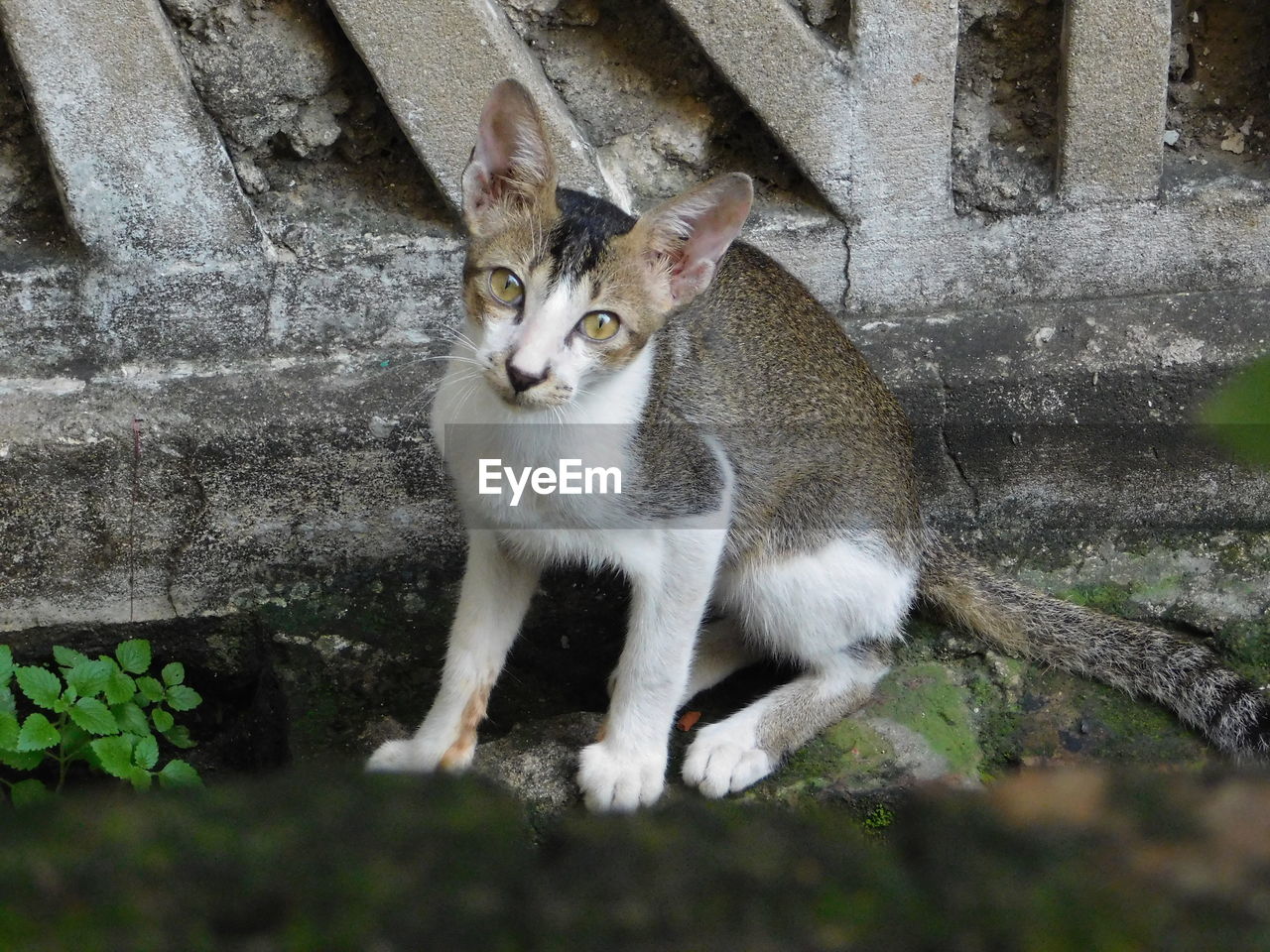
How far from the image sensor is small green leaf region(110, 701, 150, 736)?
9.12 ft

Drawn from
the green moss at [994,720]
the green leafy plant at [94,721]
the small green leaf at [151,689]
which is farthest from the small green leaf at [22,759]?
the green moss at [994,720]

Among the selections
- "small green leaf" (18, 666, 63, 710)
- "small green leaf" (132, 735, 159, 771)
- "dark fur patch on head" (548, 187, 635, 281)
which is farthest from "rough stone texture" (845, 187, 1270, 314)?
"small green leaf" (18, 666, 63, 710)

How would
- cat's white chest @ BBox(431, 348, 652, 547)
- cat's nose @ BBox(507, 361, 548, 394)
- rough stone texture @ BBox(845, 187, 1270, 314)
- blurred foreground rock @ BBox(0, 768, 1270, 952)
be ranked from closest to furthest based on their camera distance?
blurred foreground rock @ BBox(0, 768, 1270, 952) → cat's nose @ BBox(507, 361, 548, 394) → cat's white chest @ BBox(431, 348, 652, 547) → rough stone texture @ BBox(845, 187, 1270, 314)

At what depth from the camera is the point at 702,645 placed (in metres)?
3.10

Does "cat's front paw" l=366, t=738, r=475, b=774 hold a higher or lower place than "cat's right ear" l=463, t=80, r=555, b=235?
lower

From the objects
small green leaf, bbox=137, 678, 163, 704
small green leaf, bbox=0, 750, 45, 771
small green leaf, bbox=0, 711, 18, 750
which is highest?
small green leaf, bbox=0, 711, 18, 750

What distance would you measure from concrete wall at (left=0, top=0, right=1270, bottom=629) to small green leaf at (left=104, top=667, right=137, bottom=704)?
337 mm

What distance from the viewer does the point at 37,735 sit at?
8.69 feet

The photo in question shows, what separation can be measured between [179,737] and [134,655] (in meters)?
0.23

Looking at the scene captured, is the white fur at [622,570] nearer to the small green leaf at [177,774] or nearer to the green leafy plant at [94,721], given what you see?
the small green leaf at [177,774]

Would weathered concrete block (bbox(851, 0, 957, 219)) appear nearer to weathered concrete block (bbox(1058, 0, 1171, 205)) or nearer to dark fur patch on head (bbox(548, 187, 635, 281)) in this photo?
weathered concrete block (bbox(1058, 0, 1171, 205))

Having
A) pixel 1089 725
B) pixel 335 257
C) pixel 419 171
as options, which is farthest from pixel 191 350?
pixel 1089 725

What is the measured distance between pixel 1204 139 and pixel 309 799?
3139 millimetres

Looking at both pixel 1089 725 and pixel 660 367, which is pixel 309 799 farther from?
pixel 1089 725
